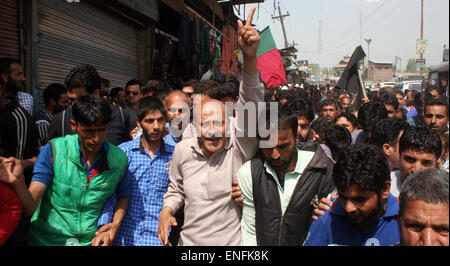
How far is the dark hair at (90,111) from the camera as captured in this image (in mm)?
1889

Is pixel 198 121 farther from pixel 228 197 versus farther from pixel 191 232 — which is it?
pixel 191 232

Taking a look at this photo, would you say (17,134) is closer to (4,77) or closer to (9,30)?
(4,77)

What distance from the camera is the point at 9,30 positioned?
3562 millimetres

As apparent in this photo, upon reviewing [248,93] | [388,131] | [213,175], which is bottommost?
[213,175]

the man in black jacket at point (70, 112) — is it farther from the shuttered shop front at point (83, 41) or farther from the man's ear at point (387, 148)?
the man's ear at point (387, 148)

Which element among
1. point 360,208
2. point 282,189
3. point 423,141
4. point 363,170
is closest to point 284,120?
point 282,189

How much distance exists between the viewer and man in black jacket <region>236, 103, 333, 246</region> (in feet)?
5.52

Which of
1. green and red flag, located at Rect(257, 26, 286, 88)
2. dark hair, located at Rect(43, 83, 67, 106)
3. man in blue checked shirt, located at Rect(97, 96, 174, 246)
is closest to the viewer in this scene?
man in blue checked shirt, located at Rect(97, 96, 174, 246)

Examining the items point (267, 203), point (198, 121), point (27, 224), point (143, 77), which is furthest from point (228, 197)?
point (143, 77)

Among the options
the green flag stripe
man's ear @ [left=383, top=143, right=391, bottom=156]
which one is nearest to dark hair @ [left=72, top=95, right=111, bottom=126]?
man's ear @ [left=383, top=143, right=391, bottom=156]

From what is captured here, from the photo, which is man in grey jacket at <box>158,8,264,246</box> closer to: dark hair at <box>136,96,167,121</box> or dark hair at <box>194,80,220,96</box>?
dark hair at <box>136,96,167,121</box>

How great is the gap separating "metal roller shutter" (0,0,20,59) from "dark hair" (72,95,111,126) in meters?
2.21

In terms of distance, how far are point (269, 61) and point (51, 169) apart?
142 inches
